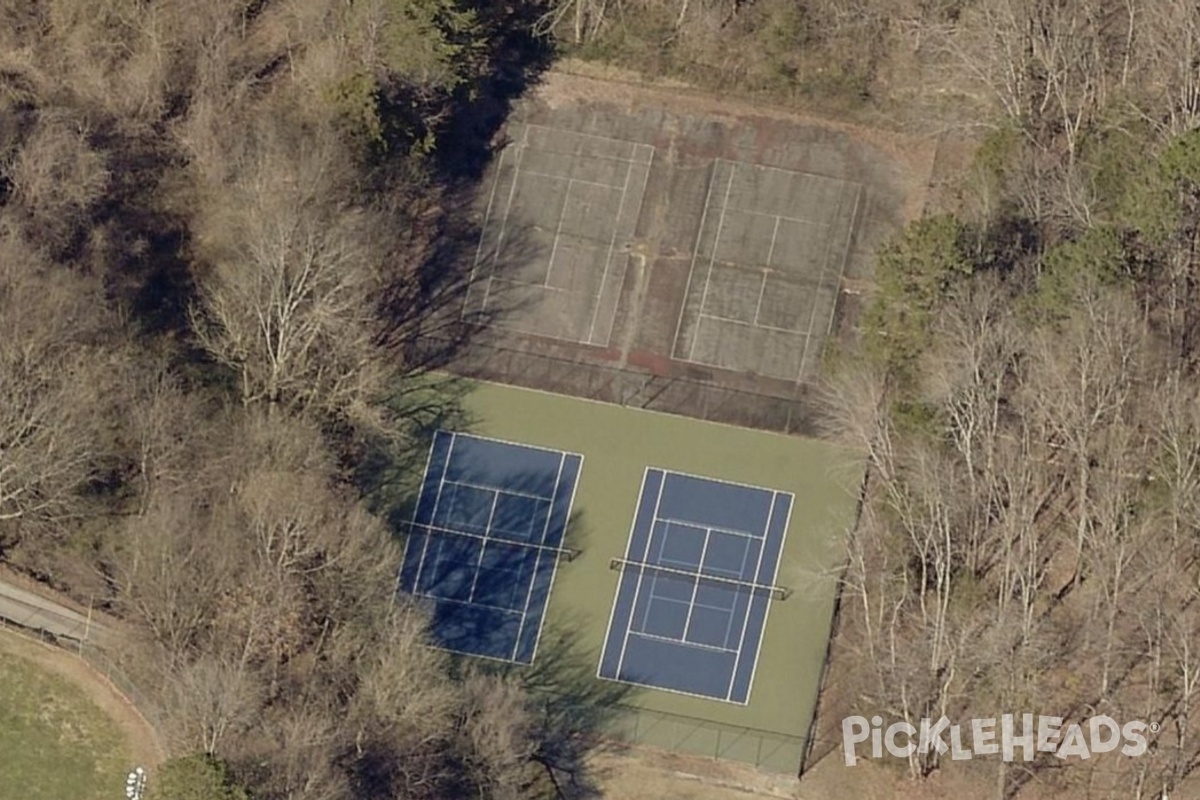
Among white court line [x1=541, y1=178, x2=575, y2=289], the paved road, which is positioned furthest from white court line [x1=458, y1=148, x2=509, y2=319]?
the paved road

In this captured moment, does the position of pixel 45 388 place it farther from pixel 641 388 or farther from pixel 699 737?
pixel 699 737

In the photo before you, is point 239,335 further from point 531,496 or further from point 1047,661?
point 1047,661

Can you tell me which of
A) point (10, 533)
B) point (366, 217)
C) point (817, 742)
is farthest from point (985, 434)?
point (10, 533)

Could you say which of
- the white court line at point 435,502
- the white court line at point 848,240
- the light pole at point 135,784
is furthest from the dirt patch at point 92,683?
the white court line at point 848,240

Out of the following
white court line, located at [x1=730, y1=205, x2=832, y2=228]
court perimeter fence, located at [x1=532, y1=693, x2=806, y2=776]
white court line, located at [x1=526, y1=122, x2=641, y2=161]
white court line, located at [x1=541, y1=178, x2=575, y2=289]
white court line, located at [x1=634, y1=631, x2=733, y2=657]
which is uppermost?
white court line, located at [x1=526, y1=122, x2=641, y2=161]

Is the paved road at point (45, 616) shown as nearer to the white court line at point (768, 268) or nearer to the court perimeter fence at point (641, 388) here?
the court perimeter fence at point (641, 388)

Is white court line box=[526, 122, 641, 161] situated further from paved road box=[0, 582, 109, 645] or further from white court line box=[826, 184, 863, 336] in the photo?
paved road box=[0, 582, 109, 645]

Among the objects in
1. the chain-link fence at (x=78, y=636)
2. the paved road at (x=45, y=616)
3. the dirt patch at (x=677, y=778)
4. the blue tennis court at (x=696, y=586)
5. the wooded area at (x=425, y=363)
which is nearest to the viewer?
the wooded area at (x=425, y=363)

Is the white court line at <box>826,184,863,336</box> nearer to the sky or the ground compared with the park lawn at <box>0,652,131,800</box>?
nearer to the sky
